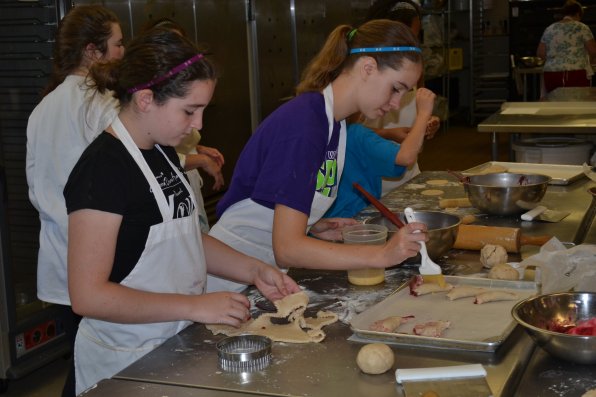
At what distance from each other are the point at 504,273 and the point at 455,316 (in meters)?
0.29

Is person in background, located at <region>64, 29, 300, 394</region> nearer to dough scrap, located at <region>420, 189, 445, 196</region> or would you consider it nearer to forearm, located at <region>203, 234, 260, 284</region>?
forearm, located at <region>203, 234, 260, 284</region>

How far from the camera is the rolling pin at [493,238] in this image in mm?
2195

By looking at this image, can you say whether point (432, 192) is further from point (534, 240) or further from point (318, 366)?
point (318, 366)

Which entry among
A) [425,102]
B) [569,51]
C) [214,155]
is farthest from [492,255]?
[569,51]

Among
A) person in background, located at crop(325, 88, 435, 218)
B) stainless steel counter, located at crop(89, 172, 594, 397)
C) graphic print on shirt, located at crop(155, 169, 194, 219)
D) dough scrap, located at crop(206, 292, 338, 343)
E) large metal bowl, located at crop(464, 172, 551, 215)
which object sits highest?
graphic print on shirt, located at crop(155, 169, 194, 219)

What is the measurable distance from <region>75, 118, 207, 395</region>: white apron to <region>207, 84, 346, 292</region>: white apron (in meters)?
0.41

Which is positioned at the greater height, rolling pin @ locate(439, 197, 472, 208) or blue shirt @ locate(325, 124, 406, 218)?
blue shirt @ locate(325, 124, 406, 218)

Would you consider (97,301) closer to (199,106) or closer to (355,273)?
(199,106)

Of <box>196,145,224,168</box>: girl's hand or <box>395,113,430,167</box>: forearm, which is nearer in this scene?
<box>395,113,430,167</box>: forearm

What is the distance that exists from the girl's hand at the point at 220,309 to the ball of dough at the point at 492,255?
73cm

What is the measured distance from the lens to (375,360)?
4.65 ft

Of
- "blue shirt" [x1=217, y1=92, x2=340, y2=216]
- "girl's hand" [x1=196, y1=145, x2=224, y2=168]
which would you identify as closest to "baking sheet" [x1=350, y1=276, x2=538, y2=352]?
"blue shirt" [x1=217, y1=92, x2=340, y2=216]

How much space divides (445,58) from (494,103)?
56.4 inches

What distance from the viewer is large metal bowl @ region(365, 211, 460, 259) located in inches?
83.3
